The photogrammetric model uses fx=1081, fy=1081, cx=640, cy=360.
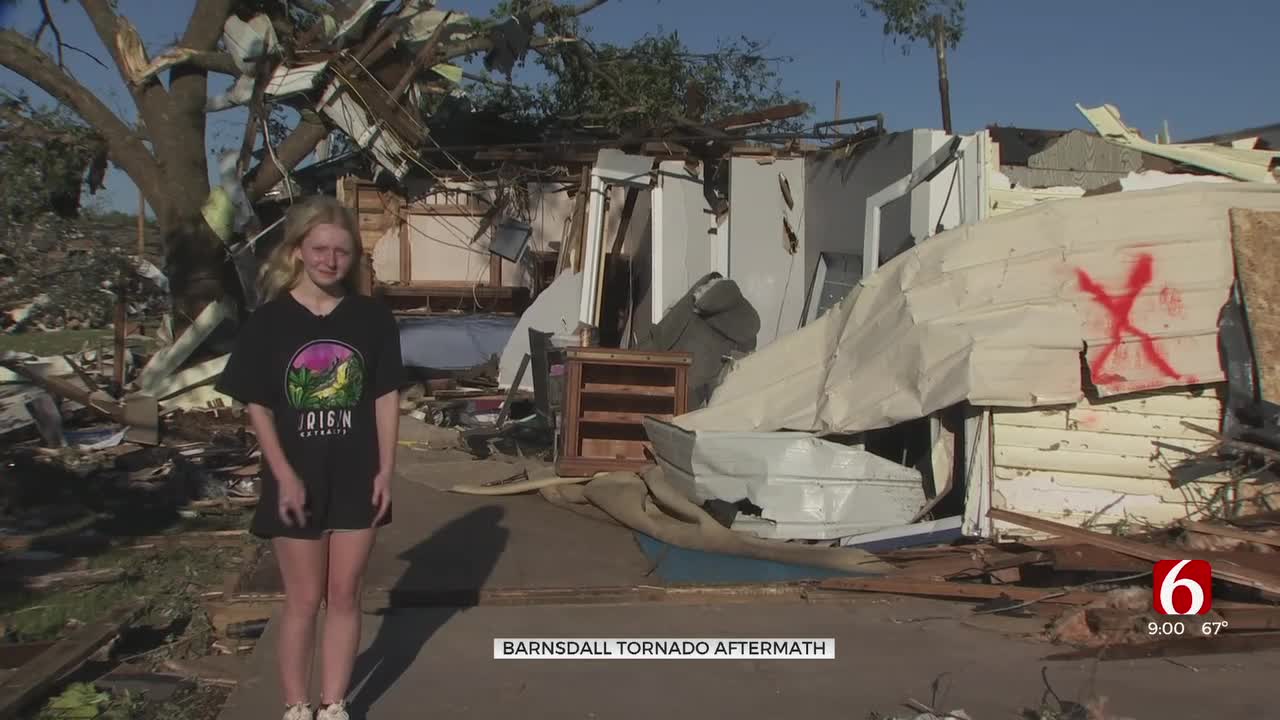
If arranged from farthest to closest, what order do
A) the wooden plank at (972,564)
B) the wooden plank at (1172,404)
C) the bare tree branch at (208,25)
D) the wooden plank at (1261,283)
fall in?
the bare tree branch at (208,25), the wooden plank at (1172,404), the wooden plank at (1261,283), the wooden plank at (972,564)

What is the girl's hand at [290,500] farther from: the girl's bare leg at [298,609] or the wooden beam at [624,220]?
the wooden beam at [624,220]

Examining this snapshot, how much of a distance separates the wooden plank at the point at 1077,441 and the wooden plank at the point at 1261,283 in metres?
0.63

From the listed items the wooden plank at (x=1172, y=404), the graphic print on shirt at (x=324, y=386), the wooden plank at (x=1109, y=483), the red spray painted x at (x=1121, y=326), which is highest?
the red spray painted x at (x=1121, y=326)

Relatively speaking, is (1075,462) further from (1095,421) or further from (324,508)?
(324,508)

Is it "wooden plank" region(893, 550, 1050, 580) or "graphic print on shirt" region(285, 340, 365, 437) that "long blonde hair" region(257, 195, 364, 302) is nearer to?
"graphic print on shirt" region(285, 340, 365, 437)

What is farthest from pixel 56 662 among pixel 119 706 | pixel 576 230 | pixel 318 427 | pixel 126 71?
pixel 126 71

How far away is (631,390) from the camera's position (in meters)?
A: 8.12

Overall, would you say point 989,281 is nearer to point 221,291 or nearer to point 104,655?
point 104,655

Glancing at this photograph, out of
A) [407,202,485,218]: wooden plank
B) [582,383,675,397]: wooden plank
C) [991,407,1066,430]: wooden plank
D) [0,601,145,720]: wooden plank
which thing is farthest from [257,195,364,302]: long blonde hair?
[407,202,485,218]: wooden plank

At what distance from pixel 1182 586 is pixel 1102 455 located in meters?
1.41

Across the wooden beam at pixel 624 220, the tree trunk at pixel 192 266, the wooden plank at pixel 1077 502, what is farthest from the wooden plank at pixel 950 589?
the tree trunk at pixel 192 266

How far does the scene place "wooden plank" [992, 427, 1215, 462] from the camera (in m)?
5.88

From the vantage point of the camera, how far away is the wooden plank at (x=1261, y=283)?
5633 mm

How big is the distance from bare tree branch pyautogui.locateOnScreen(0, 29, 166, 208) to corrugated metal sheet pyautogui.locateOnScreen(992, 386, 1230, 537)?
32.2ft
